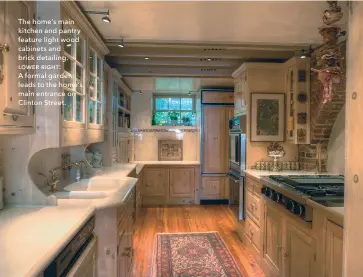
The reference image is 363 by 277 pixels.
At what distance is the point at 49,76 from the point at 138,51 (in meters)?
1.80

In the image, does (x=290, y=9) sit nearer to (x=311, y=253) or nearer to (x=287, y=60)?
(x=287, y=60)

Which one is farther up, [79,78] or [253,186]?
[79,78]

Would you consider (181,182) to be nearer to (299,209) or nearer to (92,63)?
(92,63)

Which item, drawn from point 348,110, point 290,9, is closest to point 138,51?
point 290,9

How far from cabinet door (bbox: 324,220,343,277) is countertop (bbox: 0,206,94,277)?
1440mm

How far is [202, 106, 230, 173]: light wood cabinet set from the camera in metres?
5.27

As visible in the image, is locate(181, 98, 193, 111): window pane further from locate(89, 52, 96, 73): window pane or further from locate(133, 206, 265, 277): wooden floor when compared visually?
locate(89, 52, 96, 73): window pane

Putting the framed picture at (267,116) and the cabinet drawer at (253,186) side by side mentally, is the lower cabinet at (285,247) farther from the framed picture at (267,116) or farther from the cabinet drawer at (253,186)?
the framed picture at (267,116)

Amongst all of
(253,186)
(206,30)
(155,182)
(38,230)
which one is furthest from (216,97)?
(38,230)

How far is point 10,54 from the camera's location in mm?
1318

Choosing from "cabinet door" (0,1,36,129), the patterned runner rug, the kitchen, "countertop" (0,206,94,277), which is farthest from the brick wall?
"cabinet door" (0,1,36,129)

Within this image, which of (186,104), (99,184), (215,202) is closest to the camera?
(99,184)

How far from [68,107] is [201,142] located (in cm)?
355

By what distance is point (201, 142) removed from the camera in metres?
5.26
